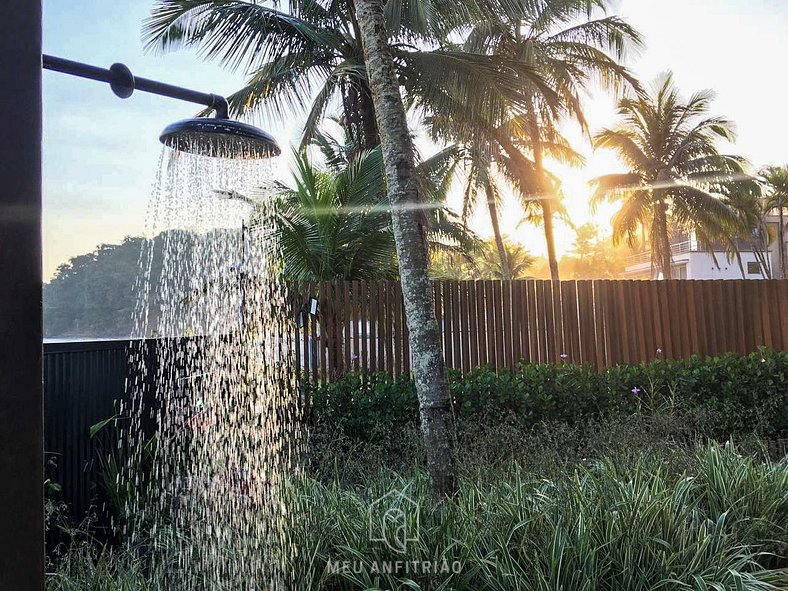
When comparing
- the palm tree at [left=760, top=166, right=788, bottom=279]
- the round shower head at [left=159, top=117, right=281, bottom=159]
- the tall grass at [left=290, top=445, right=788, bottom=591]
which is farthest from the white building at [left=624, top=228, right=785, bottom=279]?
the round shower head at [left=159, top=117, right=281, bottom=159]

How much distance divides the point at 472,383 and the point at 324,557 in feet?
11.1

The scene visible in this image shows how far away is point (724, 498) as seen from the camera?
3.35 meters

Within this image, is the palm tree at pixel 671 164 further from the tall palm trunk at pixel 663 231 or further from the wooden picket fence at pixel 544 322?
the wooden picket fence at pixel 544 322

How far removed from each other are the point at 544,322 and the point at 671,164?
15.5m

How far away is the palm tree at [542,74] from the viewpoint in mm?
9060

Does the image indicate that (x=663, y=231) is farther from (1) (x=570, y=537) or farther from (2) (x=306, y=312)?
(1) (x=570, y=537)

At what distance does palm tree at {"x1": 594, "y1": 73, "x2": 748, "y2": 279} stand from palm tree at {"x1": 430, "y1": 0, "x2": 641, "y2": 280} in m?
3.56

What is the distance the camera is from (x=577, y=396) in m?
5.76

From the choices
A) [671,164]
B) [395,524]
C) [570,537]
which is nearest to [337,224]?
[395,524]

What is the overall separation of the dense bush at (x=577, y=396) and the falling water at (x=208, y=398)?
0.65 meters

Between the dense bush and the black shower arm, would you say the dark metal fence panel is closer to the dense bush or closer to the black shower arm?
the dense bush

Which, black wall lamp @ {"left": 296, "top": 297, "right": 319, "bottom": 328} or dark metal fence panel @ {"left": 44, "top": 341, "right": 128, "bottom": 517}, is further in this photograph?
black wall lamp @ {"left": 296, "top": 297, "right": 319, "bottom": 328}

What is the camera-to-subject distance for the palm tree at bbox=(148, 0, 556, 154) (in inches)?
317

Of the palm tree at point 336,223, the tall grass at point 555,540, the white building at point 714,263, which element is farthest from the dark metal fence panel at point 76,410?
the white building at point 714,263
